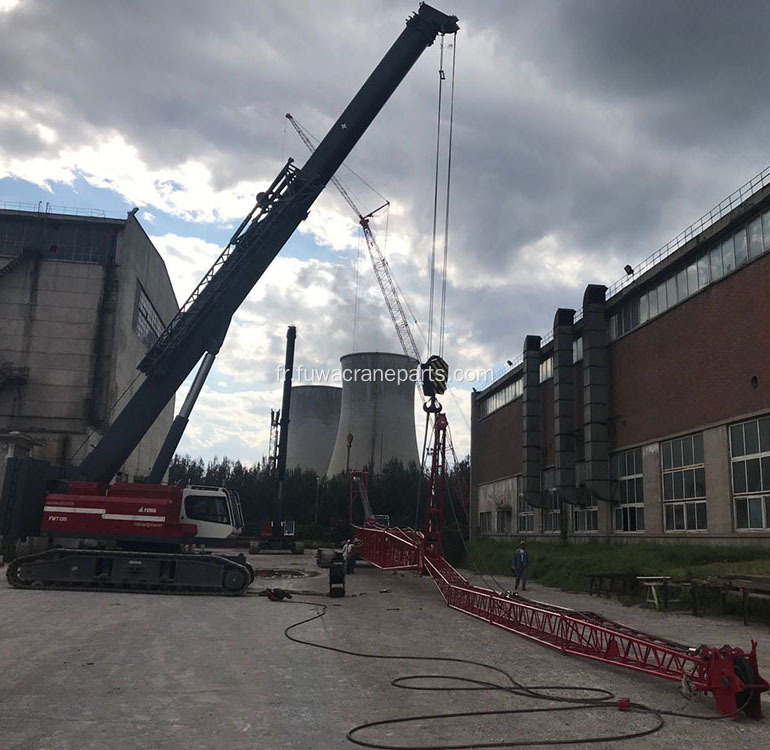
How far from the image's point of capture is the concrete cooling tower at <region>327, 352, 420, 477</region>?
56750 mm

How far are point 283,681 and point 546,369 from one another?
108 feet

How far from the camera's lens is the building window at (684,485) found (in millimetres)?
25344

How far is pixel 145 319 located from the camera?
50.2 m

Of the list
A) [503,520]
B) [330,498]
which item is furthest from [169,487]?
[330,498]

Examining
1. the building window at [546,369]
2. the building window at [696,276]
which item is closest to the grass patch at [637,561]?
the building window at [696,276]

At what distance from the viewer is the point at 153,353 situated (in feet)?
75.1

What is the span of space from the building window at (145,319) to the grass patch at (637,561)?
91.8 feet

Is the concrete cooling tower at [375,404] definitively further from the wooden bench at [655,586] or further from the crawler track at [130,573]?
the wooden bench at [655,586]

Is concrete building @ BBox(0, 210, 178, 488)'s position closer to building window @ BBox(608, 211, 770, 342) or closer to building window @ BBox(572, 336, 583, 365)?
building window @ BBox(572, 336, 583, 365)

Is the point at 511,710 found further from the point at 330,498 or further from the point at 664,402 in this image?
the point at 330,498

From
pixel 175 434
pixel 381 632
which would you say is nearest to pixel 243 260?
pixel 175 434

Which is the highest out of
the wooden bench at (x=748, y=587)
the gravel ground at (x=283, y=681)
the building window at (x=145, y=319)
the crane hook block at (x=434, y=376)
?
the building window at (x=145, y=319)

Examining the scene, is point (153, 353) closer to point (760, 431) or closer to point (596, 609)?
point (596, 609)

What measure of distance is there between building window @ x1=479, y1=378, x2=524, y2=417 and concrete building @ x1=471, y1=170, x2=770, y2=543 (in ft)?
13.4
